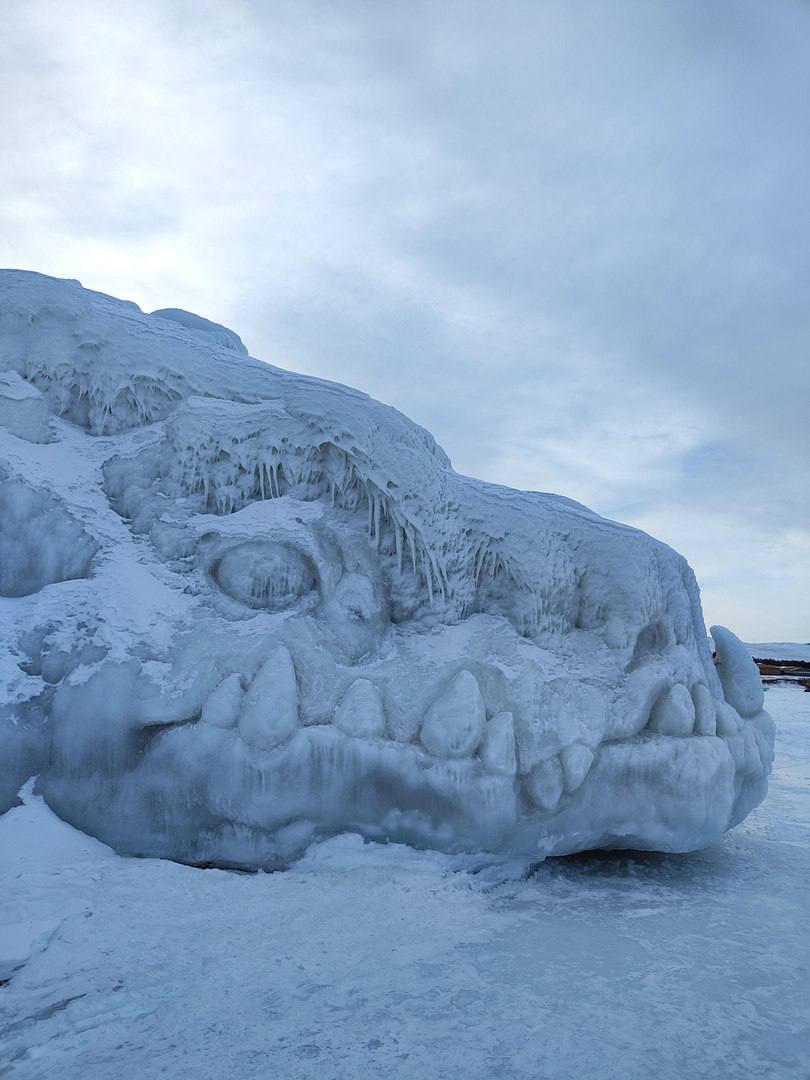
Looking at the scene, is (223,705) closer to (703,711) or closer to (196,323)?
(703,711)

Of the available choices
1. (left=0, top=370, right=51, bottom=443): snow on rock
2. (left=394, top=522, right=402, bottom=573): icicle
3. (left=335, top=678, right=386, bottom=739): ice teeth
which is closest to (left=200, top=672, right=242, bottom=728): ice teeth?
(left=335, top=678, right=386, bottom=739): ice teeth

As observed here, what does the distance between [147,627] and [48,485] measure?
0.88 metres

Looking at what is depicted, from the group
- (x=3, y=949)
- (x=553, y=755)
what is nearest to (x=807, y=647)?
(x=553, y=755)

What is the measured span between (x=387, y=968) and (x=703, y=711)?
187 cm

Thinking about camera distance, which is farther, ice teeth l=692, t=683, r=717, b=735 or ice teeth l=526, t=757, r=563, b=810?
ice teeth l=692, t=683, r=717, b=735

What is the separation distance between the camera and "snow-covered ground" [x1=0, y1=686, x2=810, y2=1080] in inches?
58.4

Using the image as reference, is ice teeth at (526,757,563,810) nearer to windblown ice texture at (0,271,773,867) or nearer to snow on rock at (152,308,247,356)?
windblown ice texture at (0,271,773,867)

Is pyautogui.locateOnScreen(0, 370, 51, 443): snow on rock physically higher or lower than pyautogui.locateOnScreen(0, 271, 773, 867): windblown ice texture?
higher

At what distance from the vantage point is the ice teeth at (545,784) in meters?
2.71

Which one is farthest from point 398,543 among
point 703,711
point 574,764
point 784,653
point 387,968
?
point 784,653

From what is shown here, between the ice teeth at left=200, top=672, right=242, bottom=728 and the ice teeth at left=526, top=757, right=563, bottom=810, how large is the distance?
1.22m

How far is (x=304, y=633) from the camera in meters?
2.92

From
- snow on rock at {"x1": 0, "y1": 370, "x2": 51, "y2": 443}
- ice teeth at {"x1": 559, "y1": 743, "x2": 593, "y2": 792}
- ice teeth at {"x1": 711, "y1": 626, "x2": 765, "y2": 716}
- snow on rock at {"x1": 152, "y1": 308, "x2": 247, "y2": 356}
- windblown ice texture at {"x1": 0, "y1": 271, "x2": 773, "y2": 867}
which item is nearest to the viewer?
windblown ice texture at {"x1": 0, "y1": 271, "x2": 773, "y2": 867}

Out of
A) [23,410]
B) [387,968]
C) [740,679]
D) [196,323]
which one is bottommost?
[387,968]
